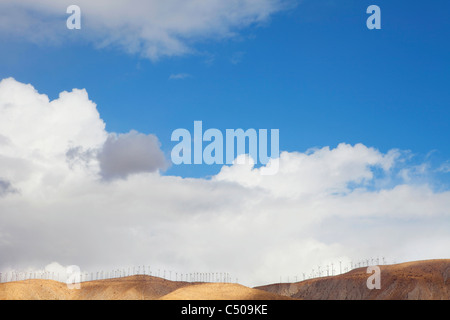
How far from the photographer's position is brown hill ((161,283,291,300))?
436 ft

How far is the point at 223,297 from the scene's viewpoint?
135 meters

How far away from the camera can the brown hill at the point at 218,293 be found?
132875 millimetres

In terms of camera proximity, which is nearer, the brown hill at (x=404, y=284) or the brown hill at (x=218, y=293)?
the brown hill at (x=218, y=293)

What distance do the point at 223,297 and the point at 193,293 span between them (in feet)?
25.0

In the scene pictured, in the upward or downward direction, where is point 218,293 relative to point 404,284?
downward

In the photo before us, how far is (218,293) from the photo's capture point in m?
137

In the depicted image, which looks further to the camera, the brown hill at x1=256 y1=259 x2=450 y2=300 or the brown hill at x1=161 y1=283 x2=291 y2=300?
the brown hill at x1=256 y1=259 x2=450 y2=300

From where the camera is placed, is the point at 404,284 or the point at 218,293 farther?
the point at 404,284
